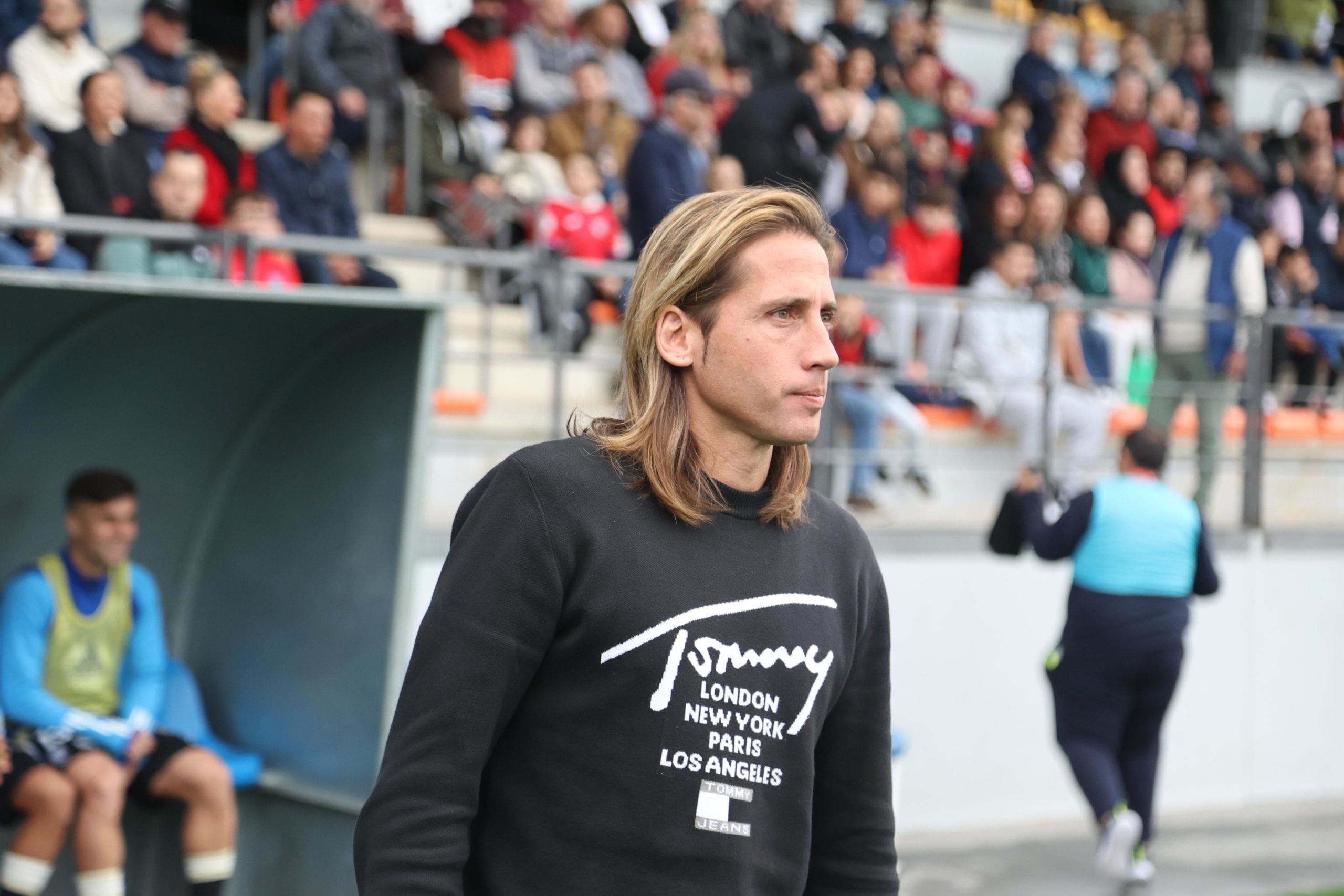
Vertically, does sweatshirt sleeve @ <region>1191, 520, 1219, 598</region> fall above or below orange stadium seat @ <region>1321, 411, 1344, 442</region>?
below

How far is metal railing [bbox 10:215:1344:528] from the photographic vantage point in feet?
21.1

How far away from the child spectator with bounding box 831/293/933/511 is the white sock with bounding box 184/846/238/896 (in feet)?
12.4

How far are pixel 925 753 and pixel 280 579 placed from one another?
12.2 feet

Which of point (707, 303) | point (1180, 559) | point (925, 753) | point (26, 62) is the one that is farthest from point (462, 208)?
point (707, 303)

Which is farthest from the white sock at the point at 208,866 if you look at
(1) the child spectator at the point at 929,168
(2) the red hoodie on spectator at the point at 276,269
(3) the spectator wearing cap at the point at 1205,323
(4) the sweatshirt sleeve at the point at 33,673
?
(1) the child spectator at the point at 929,168

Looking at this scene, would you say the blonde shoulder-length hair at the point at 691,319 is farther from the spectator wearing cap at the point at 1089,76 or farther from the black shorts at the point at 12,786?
the spectator wearing cap at the point at 1089,76

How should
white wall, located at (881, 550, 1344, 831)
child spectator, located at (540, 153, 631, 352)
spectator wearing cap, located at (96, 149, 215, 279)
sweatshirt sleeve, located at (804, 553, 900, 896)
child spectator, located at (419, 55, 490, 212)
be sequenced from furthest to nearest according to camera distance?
1. child spectator, located at (419, 55, 490, 212)
2. child spectator, located at (540, 153, 631, 352)
3. white wall, located at (881, 550, 1344, 831)
4. spectator wearing cap, located at (96, 149, 215, 279)
5. sweatshirt sleeve, located at (804, 553, 900, 896)

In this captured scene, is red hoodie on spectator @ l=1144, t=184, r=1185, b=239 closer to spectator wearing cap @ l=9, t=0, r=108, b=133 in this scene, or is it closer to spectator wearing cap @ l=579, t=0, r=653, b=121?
spectator wearing cap @ l=579, t=0, r=653, b=121

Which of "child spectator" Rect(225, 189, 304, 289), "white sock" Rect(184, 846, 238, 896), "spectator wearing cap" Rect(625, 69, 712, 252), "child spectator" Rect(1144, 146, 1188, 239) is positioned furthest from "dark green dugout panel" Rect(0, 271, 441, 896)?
"child spectator" Rect(1144, 146, 1188, 239)

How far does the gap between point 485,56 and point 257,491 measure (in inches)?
238

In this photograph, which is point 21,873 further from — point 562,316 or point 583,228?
point 583,228

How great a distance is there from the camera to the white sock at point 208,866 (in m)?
5.27

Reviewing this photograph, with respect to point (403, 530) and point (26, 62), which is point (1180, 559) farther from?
point (26, 62)

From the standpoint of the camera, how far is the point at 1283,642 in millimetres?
9430
